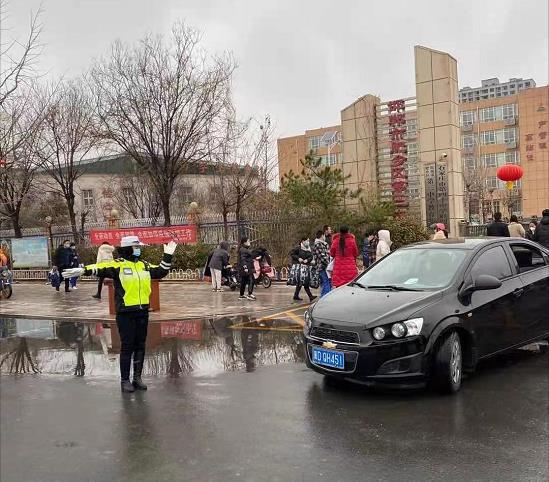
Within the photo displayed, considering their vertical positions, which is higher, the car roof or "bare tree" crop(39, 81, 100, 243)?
"bare tree" crop(39, 81, 100, 243)

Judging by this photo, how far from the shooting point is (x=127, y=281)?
20.0 ft

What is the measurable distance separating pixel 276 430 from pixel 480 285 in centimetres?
264

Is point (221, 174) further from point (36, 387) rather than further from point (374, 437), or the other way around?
point (374, 437)

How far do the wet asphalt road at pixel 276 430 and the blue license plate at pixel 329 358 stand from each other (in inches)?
13.2

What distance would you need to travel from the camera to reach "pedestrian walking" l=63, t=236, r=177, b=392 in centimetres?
608

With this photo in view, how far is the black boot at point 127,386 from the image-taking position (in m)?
6.07

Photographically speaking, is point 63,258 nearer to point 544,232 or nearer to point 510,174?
point 544,232

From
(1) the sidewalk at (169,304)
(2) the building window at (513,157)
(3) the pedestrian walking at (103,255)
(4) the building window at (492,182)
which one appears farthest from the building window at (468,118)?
(3) the pedestrian walking at (103,255)

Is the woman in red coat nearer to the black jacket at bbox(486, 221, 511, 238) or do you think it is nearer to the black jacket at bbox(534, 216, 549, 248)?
the black jacket at bbox(486, 221, 511, 238)

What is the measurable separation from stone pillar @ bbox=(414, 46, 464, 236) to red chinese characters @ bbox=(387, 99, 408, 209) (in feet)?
4.02

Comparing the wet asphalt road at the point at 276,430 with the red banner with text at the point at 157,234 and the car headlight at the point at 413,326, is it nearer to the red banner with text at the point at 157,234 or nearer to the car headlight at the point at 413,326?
the car headlight at the point at 413,326

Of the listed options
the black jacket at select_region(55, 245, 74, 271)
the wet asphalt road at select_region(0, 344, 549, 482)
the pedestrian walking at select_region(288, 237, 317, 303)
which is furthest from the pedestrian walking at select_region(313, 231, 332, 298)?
the black jacket at select_region(55, 245, 74, 271)

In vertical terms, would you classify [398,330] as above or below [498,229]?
below

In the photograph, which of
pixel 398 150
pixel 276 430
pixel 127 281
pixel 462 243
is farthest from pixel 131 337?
pixel 398 150
